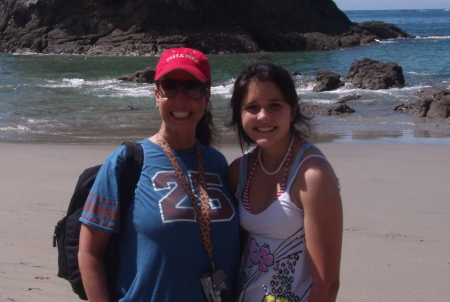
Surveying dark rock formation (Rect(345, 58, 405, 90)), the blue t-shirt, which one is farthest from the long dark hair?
dark rock formation (Rect(345, 58, 405, 90))

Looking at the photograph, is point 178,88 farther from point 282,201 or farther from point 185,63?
point 282,201

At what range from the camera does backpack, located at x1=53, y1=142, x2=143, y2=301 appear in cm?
205

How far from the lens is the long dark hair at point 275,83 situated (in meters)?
2.18

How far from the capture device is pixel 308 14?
2007 inches

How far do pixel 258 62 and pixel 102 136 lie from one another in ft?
28.4

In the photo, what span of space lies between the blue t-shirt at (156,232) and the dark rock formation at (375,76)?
18.1m

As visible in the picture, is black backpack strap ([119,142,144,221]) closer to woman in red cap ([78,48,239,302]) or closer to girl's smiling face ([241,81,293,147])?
woman in red cap ([78,48,239,302])

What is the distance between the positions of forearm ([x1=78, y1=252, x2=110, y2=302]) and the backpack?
0.16 ft

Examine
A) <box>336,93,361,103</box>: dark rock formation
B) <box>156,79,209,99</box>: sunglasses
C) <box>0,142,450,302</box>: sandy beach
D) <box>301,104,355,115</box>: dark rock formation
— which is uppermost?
<box>156,79,209,99</box>: sunglasses

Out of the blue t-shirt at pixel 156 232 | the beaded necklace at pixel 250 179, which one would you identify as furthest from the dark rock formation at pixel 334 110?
the blue t-shirt at pixel 156 232

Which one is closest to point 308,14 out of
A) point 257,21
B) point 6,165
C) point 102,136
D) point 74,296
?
point 257,21

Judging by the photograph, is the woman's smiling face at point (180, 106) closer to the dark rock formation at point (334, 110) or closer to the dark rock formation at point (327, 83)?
the dark rock formation at point (334, 110)

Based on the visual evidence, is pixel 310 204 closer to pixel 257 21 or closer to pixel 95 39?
pixel 95 39

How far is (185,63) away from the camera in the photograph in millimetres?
2154
